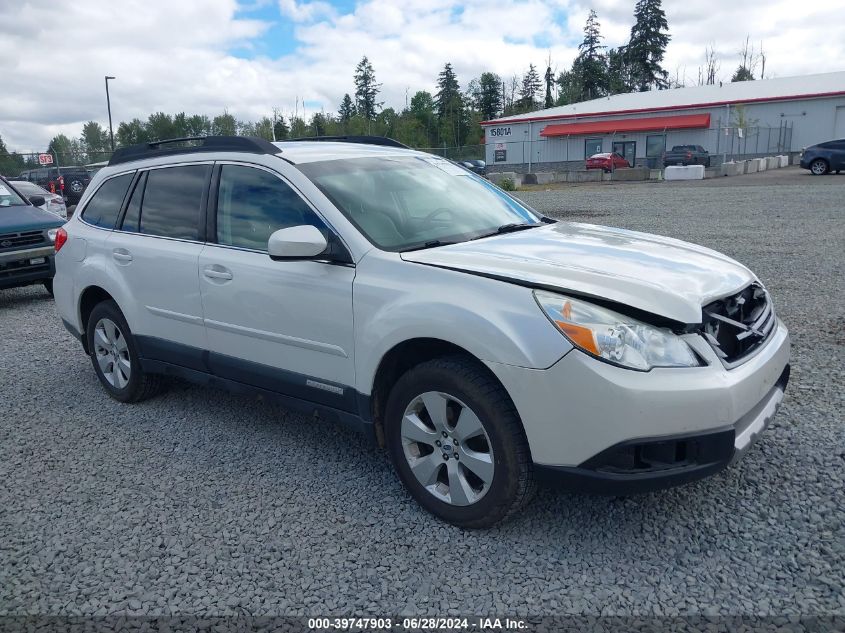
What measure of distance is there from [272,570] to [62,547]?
3.47ft

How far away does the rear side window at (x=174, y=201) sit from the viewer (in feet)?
14.6

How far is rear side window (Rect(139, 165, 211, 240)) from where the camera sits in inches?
176

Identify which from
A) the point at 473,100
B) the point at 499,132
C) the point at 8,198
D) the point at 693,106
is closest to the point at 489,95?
the point at 473,100

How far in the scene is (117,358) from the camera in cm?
515

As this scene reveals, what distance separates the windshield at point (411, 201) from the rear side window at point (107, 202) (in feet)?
6.35

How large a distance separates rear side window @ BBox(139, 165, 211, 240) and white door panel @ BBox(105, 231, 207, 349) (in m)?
0.08

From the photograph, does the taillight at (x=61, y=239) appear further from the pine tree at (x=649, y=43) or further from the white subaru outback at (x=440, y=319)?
the pine tree at (x=649, y=43)

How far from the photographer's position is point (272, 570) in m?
3.05

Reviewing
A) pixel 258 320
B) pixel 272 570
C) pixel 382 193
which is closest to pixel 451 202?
pixel 382 193

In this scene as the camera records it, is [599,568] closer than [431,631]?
No

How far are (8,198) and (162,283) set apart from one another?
22.5ft

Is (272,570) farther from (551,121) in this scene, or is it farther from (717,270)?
(551,121)

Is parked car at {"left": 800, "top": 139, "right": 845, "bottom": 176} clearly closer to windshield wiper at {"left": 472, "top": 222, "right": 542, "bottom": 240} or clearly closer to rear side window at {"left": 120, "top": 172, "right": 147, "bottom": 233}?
windshield wiper at {"left": 472, "top": 222, "right": 542, "bottom": 240}

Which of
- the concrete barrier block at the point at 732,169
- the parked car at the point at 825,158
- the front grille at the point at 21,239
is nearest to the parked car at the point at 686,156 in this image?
the concrete barrier block at the point at 732,169
